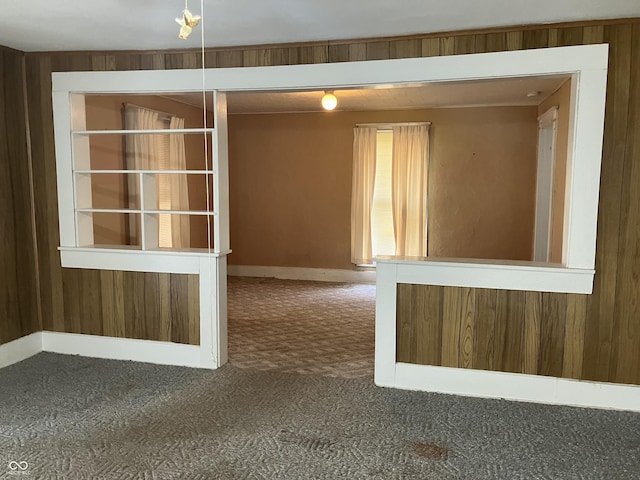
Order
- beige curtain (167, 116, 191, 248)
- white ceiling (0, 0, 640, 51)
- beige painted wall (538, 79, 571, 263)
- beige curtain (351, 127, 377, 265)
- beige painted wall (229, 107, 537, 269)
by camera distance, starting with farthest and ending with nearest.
→ beige curtain (351, 127, 377, 265) < beige painted wall (229, 107, 537, 269) < beige curtain (167, 116, 191, 248) < beige painted wall (538, 79, 571, 263) < white ceiling (0, 0, 640, 51)

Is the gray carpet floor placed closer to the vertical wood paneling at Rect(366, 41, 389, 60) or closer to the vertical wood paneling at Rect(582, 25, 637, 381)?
the vertical wood paneling at Rect(582, 25, 637, 381)

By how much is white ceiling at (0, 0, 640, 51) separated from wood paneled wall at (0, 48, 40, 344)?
37 centimetres

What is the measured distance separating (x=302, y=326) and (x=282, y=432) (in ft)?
6.79

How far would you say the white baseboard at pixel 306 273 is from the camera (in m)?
6.65

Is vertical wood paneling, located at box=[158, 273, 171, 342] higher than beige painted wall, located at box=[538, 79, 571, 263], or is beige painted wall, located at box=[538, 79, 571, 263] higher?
beige painted wall, located at box=[538, 79, 571, 263]

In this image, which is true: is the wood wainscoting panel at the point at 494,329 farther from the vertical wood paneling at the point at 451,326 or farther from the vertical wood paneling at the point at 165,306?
the vertical wood paneling at the point at 165,306

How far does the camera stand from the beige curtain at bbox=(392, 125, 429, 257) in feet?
20.3

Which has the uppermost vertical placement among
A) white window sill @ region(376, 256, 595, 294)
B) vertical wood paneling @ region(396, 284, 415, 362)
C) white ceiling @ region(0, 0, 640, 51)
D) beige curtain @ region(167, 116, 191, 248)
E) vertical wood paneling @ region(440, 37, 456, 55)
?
white ceiling @ region(0, 0, 640, 51)

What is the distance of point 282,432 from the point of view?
8.61 ft

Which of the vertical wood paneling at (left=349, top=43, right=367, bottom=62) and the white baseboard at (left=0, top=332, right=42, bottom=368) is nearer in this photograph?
the vertical wood paneling at (left=349, top=43, right=367, bottom=62)

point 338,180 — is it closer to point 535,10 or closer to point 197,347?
point 197,347

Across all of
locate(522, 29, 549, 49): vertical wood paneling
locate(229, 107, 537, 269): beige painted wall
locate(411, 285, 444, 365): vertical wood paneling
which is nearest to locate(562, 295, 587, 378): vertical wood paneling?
locate(411, 285, 444, 365): vertical wood paneling

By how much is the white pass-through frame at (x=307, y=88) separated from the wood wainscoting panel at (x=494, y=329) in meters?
0.11

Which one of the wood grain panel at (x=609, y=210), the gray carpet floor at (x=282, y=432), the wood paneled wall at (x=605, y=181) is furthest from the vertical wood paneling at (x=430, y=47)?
the gray carpet floor at (x=282, y=432)
